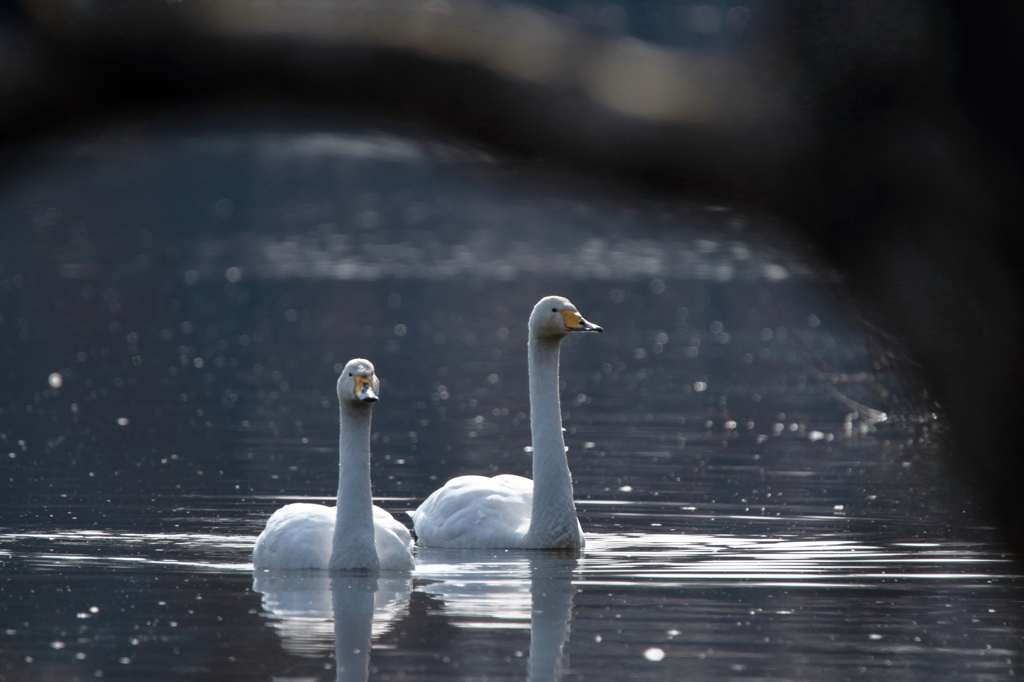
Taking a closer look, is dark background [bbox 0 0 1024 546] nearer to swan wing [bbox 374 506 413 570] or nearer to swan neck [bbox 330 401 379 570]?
swan neck [bbox 330 401 379 570]

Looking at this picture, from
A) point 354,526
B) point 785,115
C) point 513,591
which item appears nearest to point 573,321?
point 354,526

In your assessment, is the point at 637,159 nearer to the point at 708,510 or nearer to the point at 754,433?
the point at 708,510

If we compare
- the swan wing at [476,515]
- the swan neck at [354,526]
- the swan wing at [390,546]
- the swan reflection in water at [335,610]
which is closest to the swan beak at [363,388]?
the swan neck at [354,526]

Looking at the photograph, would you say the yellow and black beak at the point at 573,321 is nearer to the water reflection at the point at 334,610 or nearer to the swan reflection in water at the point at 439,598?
the swan reflection in water at the point at 439,598

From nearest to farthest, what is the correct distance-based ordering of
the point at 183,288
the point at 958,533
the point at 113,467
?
the point at 958,533 < the point at 113,467 < the point at 183,288

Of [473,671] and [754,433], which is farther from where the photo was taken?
[754,433]

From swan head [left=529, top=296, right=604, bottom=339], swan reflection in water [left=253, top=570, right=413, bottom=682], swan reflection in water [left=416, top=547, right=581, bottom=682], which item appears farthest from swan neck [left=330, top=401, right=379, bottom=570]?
swan head [left=529, top=296, right=604, bottom=339]

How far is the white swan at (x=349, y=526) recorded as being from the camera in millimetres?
9820

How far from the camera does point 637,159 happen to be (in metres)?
2.03

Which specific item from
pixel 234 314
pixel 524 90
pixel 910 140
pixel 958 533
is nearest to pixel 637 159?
pixel 524 90

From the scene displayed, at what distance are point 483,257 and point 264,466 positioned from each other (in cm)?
7609

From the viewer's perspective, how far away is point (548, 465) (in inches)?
445

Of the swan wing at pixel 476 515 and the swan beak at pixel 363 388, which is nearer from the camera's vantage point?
the swan beak at pixel 363 388

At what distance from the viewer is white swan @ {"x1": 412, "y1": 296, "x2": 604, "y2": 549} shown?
11156 mm
